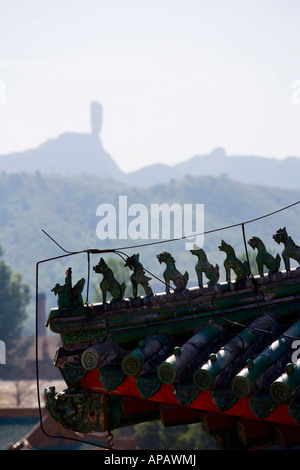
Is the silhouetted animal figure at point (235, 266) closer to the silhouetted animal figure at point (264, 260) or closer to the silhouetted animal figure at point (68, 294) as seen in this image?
the silhouetted animal figure at point (264, 260)

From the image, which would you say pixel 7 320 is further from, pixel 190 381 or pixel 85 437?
pixel 190 381

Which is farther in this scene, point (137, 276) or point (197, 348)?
point (137, 276)

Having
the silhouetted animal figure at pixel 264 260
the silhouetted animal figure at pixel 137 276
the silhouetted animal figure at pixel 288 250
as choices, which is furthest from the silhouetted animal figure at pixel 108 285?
the silhouetted animal figure at pixel 288 250

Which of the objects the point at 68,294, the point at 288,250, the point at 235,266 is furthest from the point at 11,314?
the point at 288,250

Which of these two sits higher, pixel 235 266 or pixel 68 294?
pixel 235 266

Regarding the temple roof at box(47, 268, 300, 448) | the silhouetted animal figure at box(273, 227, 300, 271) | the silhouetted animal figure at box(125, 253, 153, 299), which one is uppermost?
the silhouetted animal figure at box(273, 227, 300, 271)

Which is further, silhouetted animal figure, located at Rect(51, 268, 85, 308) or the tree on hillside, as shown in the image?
the tree on hillside

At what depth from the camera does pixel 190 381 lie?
398 inches

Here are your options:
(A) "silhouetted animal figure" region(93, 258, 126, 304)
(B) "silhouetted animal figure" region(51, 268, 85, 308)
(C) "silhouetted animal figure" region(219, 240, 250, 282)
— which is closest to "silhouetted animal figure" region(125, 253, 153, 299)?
(A) "silhouetted animal figure" region(93, 258, 126, 304)

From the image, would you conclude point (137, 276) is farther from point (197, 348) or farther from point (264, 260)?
point (264, 260)

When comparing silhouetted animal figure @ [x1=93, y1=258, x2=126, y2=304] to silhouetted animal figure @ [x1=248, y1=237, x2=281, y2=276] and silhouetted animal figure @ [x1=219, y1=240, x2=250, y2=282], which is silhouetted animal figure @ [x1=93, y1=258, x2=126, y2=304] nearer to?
silhouetted animal figure @ [x1=219, y1=240, x2=250, y2=282]

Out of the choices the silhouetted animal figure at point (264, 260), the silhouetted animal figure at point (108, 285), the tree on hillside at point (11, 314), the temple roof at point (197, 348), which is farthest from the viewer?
the tree on hillside at point (11, 314)
